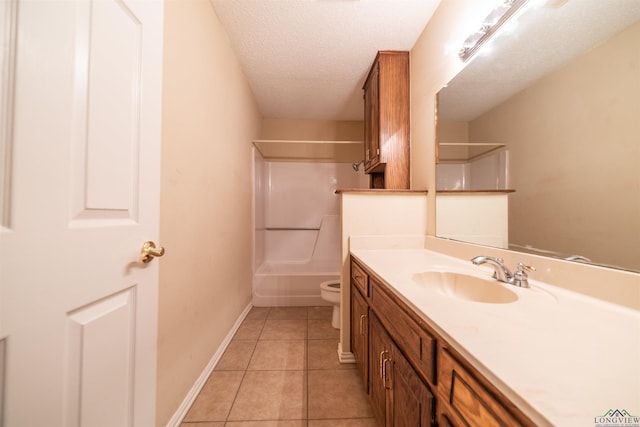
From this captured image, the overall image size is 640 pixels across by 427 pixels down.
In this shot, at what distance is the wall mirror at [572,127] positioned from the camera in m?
0.61

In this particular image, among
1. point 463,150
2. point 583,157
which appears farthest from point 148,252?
point 463,150

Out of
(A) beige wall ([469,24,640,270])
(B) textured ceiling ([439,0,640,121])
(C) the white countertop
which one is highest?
(B) textured ceiling ([439,0,640,121])

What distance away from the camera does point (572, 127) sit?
2.37ft

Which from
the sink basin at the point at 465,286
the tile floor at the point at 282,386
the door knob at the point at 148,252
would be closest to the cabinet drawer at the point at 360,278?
the sink basin at the point at 465,286

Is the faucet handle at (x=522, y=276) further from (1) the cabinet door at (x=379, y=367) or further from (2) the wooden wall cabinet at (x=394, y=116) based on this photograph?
(2) the wooden wall cabinet at (x=394, y=116)

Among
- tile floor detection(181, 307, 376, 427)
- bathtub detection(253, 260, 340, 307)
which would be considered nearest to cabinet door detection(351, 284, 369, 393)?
tile floor detection(181, 307, 376, 427)

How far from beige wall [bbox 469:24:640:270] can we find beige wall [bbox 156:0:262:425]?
4.83 feet

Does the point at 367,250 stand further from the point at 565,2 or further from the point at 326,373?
the point at 565,2

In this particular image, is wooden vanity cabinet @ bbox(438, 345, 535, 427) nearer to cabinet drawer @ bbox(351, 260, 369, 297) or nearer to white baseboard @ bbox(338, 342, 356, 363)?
cabinet drawer @ bbox(351, 260, 369, 297)

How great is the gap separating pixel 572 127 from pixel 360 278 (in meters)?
1.02

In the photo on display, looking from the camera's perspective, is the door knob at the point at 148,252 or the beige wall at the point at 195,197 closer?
the door knob at the point at 148,252

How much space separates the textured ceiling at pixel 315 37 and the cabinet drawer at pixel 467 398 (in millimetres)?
1851

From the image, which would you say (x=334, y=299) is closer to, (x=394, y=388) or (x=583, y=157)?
(x=394, y=388)

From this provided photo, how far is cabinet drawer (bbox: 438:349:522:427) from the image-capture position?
364mm
